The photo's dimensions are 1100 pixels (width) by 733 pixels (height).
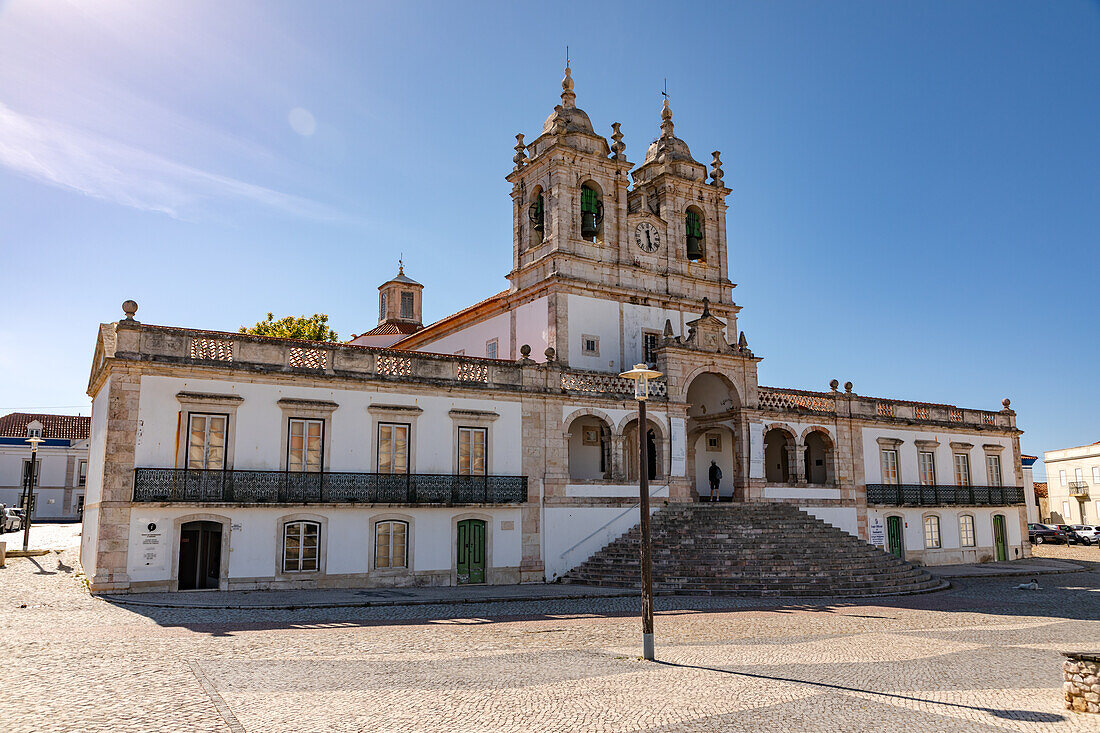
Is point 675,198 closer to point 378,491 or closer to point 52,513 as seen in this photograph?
point 378,491

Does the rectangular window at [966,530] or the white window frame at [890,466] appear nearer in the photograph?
the white window frame at [890,466]

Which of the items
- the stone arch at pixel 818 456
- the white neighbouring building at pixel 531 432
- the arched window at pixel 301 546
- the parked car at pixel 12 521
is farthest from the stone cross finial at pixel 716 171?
the parked car at pixel 12 521

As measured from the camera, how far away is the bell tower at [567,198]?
28969 mm

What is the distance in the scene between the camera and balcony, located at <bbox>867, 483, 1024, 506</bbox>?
31.1 meters

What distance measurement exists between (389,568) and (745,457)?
13057mm

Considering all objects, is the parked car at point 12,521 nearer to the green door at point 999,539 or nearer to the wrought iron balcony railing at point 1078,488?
the green door at point 999,539

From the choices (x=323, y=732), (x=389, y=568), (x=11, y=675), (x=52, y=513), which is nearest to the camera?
(x=323, y=732)

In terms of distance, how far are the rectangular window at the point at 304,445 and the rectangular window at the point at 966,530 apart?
82.3 ft

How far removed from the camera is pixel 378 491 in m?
21.5

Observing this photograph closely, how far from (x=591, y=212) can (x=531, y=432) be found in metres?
9.41

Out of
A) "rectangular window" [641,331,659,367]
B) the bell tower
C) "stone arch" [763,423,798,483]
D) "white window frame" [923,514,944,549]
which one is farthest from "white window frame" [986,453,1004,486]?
the bell tower

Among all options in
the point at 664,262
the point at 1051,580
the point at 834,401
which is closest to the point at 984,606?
the point at 1051,580

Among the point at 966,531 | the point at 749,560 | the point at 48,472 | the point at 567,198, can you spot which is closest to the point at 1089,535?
the point at 966,531

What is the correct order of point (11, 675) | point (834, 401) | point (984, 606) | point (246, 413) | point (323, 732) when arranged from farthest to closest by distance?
point (834, 401), point (246, 413), point (984, 606), point (11, 675), point (323, 732)
